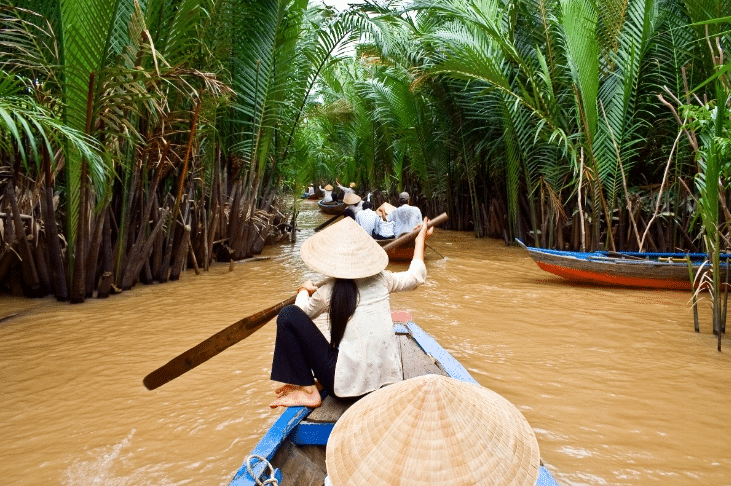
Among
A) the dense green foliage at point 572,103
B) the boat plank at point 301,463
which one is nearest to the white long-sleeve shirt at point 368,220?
the dense green foliage at point 572,103

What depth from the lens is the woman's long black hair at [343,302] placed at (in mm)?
2215

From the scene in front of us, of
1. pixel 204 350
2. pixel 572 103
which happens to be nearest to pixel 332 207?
pixel 572 103

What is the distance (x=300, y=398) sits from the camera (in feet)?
7.56

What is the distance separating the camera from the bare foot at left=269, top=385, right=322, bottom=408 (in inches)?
89.6

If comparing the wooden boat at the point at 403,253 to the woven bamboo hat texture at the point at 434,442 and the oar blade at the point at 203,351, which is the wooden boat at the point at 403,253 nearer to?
the oar blade at the point at 203,351

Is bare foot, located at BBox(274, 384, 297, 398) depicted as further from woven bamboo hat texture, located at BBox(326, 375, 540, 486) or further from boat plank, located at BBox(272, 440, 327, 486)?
woven bamboo hat texture, located at BBox(326, 375, 540, 486)

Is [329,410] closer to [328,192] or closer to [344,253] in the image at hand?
[344,253]

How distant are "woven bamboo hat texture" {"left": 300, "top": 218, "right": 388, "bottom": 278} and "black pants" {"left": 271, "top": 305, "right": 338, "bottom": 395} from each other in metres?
0.26

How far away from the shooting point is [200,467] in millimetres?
2453

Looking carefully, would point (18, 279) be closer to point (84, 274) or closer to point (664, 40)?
point (84, 274)

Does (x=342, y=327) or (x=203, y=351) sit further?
(x=203, y=351)

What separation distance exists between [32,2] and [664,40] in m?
7.01

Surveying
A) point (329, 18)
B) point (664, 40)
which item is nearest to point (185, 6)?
point (329, 18)

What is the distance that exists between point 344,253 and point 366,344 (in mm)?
389
